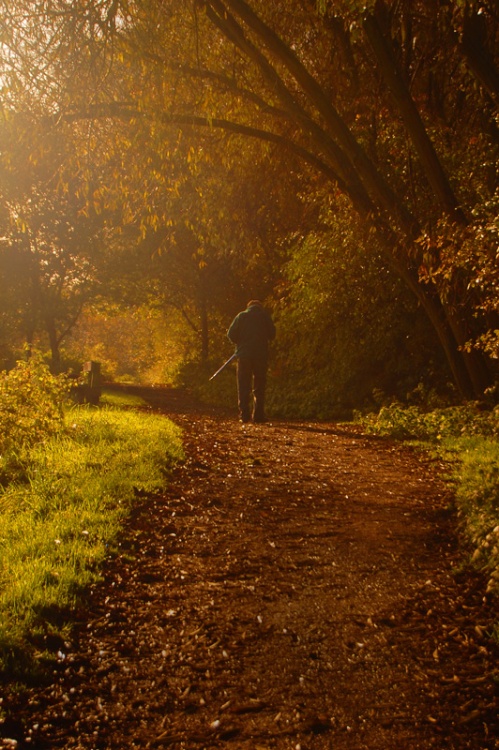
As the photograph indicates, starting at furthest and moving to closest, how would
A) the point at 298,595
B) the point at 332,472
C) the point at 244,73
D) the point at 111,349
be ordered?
the point at 111,349 < the point at 244,73 < the point at 332,472 < the point at 298,595

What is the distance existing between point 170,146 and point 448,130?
16.7 feet

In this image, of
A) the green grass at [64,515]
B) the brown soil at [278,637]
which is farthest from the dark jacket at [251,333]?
the brown soil at [278,637]

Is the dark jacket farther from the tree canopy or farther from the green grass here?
the green grass

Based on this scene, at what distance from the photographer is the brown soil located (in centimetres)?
291

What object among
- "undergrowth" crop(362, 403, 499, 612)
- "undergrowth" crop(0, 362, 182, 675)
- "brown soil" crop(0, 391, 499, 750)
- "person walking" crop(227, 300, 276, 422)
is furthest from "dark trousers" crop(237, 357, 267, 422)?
"brown soil" crop(0, 391, 499, 750)

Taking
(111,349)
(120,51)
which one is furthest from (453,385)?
(111,349)

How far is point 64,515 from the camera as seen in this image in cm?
568

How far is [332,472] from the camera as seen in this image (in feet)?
26.7

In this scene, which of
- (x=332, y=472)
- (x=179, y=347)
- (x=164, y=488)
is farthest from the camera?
(x=179, y=347)

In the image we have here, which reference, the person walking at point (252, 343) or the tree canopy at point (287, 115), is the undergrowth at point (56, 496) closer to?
the person walking at point (252, 343)

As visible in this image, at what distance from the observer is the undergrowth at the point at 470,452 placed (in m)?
4.84

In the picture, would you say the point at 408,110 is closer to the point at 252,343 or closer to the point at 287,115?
the point at 287,115

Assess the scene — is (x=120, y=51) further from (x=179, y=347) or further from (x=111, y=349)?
(x=111, y=349)

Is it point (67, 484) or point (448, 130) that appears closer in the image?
point (67, 484)
